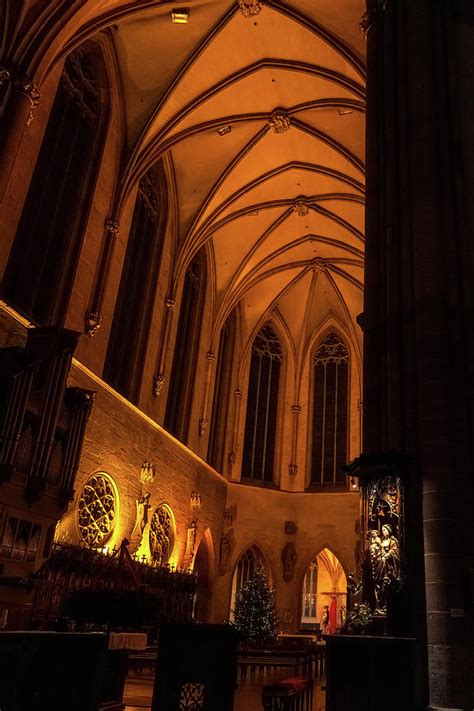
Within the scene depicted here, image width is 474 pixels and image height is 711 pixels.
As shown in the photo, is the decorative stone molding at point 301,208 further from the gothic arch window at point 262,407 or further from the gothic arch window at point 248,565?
the gothic arch window at point 248,565

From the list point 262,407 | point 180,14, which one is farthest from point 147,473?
point 180,14

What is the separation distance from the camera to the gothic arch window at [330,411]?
81.5 ft

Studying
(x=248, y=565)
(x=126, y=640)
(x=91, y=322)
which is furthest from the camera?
(x=248, y=565)

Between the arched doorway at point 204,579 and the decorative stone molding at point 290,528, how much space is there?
3419 millimetres

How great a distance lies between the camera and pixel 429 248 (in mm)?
7863

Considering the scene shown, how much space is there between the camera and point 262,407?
25547 mm

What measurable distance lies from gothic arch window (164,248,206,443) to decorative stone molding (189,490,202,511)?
1.68 m

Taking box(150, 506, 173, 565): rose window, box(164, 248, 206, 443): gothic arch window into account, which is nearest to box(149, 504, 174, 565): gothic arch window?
box(150, 506, 173, 565): rose window

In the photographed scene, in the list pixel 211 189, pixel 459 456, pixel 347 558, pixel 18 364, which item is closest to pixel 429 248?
pixel 459 456

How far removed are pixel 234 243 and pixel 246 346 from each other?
4673 mm

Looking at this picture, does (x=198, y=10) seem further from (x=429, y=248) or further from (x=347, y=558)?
(x=347, y=558)

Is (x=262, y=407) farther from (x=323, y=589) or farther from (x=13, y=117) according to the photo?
(x=13, y=117)

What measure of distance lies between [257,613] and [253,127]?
13447mm

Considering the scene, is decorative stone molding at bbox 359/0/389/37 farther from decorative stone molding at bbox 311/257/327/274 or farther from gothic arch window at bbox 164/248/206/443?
decorative stone molding at bbox 311/257/327/274
